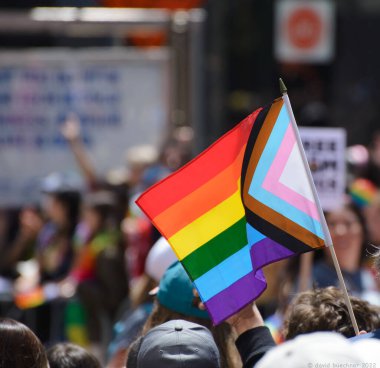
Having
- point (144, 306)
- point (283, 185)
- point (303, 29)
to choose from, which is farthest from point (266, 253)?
point (303, 29)

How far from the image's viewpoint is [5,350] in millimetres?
3383

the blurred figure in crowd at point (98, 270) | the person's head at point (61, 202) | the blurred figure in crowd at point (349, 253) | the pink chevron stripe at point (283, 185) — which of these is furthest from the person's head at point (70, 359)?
the person's head at point (61, 202)

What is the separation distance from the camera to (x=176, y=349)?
3.29m

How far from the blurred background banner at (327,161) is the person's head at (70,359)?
294 centimetres

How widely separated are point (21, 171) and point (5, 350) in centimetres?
627

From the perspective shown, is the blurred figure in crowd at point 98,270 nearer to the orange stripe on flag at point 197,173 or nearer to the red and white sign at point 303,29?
the orange stripe on flag at point 197,173

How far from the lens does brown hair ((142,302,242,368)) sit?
3934 mm

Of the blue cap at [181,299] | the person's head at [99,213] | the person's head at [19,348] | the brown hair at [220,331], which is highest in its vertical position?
the person's head at [19,348]

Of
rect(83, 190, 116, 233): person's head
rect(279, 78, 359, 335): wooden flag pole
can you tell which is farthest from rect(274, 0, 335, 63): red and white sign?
rect(279, 78, 359, 335): wooden flag pole

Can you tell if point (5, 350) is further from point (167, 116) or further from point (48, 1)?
point (48, 1)

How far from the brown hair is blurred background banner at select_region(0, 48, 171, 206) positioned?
5.46 meters

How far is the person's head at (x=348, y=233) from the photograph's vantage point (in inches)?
258

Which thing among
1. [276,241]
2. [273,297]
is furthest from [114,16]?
[276,241]

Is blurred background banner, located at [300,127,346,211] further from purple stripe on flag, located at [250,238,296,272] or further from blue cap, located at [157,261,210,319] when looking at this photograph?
purple stripe on flag, located at [250,238,296,272]
